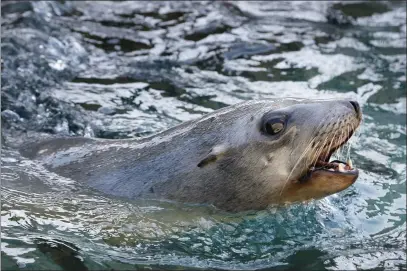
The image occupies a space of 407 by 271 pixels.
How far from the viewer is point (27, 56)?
23.1 feet

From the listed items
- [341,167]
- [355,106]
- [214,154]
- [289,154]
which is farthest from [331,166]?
[214,154]

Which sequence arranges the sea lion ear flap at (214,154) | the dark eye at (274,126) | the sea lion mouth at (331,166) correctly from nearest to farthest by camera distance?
the sea lion mouth at (331,166)
the dark eye at (274,126)
the sea lion ear flap at (214,154)

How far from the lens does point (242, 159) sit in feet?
12.9

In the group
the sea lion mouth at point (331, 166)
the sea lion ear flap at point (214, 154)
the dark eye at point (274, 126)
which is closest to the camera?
the sea lion mouth at point (331, 166)

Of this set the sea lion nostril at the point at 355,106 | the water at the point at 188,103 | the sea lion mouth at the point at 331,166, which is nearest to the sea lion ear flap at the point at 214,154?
the water at the point at 188,103

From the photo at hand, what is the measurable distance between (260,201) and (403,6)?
6483 mm

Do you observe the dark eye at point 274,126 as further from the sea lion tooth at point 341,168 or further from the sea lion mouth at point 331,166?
the sea lion tooth at point 341,168

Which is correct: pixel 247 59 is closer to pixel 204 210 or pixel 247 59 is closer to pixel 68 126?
pixel 68 126

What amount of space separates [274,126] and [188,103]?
2602 mm

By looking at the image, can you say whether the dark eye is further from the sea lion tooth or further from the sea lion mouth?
the sea lion tooth

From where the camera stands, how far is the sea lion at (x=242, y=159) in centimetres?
374

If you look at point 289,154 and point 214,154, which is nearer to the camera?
point 289,154

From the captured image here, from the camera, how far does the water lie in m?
3.88

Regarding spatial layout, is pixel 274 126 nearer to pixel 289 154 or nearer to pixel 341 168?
pixel 289 154
